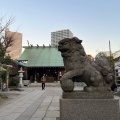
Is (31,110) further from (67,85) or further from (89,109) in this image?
(89,109)

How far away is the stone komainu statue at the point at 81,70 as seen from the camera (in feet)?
18.0

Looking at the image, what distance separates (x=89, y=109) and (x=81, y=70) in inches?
38.9

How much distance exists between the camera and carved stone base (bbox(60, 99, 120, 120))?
5.25m

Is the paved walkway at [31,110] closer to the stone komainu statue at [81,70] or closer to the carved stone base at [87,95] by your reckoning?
the carved stone base at [87,95]

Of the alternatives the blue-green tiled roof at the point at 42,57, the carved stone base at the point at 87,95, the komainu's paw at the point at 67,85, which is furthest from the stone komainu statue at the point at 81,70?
the blue-green tiled roof at the point at 42,57

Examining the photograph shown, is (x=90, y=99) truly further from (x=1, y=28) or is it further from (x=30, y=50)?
(x=30, y=50)

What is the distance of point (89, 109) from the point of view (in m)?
5.27

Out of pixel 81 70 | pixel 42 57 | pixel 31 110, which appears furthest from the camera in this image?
pixel 42 57

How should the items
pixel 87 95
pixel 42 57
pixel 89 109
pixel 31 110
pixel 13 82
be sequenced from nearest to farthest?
pixel 89 109 < pixel 87 95 < pixel 31 110 < pixel 13 82 < pixel 42 57

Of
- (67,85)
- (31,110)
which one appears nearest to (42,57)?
(31,110)

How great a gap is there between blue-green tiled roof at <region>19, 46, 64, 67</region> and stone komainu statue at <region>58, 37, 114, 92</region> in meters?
35.3

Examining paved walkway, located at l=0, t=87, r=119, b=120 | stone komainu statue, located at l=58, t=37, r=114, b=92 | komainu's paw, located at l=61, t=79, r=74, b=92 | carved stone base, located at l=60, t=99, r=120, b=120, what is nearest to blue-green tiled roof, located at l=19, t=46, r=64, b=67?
paved walkway, located at l=0, t=87, r=119, b=120

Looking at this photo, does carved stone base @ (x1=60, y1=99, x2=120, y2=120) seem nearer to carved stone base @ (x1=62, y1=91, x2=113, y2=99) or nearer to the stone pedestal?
the stone pedestal

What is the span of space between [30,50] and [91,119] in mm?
44348
